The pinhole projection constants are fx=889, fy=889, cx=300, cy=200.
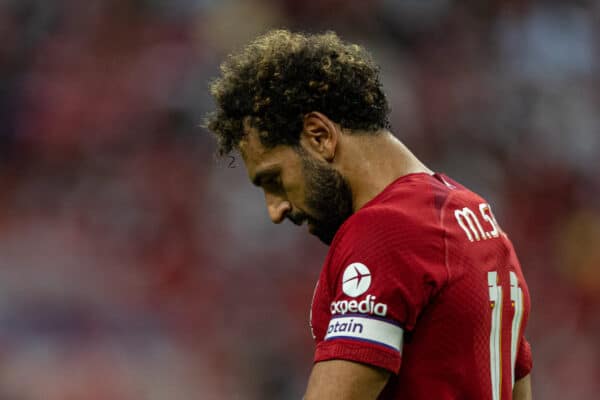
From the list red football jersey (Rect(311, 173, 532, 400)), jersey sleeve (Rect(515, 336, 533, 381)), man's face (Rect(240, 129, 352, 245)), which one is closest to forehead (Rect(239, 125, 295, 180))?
man's face (Rect(240, 129, 352, 245))

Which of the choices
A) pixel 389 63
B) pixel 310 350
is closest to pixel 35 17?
pixel 389 63

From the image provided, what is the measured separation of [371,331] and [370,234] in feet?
0.62

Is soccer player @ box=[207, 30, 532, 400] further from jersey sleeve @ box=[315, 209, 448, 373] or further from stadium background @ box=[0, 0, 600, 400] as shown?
stadium background @ box=[0, 0, 600, 400]

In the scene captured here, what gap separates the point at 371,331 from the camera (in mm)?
1714

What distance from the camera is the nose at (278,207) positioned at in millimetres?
2145

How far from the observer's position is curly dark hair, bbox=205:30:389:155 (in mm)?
2074

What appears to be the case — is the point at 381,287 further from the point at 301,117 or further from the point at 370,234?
the point at 301,117

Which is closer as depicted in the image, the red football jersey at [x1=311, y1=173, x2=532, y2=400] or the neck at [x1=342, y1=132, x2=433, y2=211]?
the red football jersey at [x1=311, y1=173, x2=532, y2=400]

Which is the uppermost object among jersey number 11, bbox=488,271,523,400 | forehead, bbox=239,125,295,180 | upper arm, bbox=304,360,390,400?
forehead, bbox=239,125,295,180

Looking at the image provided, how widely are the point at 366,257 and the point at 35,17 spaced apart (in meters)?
4.30

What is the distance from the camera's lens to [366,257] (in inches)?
68.2

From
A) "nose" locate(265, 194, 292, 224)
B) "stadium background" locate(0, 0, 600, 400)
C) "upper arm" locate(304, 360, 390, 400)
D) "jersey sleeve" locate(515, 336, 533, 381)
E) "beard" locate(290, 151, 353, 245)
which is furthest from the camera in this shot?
"stadium background" locate(0, 0, 600, 400)

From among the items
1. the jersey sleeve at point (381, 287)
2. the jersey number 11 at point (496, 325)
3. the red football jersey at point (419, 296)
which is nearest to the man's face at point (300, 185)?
the red football jersey at point (419, 296)

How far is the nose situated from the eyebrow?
54mm
